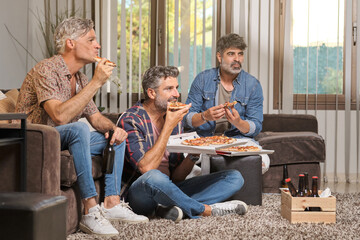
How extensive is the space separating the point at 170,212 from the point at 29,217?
1315mm

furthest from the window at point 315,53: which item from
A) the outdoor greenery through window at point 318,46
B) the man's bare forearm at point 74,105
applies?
the man's bare forearm at point 74,105

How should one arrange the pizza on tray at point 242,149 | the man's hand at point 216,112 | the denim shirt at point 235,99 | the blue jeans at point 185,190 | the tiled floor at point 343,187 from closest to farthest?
the blue jeans at point 185,190
the pizza on tray at point 242,149
the man's hand at point 216,112
the denim shirt at point 235,99
the tiled floor at point 343,187

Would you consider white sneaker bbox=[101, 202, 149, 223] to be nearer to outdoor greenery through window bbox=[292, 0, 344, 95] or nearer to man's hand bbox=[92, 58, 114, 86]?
man's hand bbox=[92, 58, 114, 86]

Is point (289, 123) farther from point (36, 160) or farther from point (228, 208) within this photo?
point (36, 160)

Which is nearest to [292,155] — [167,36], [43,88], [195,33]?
[195,33]

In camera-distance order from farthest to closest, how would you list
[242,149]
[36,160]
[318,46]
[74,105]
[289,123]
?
[318,46]
[289,123]
[242,149]
[74,105]
[36,160]

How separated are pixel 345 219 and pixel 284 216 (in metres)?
0.33

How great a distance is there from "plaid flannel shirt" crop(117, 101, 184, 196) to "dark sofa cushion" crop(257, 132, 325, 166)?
1.34m

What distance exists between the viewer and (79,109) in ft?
9.34

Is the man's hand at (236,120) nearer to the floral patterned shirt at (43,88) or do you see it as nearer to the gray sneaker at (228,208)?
the gray sneaker at (228,208)

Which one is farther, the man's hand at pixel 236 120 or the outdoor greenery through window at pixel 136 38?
the outdoor greenery through window at pixel 136 38

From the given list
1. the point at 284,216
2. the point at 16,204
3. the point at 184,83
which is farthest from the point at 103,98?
the point at 16,204

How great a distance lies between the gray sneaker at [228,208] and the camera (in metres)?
3.17

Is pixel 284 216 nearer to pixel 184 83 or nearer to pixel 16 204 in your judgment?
pixel 16 204
